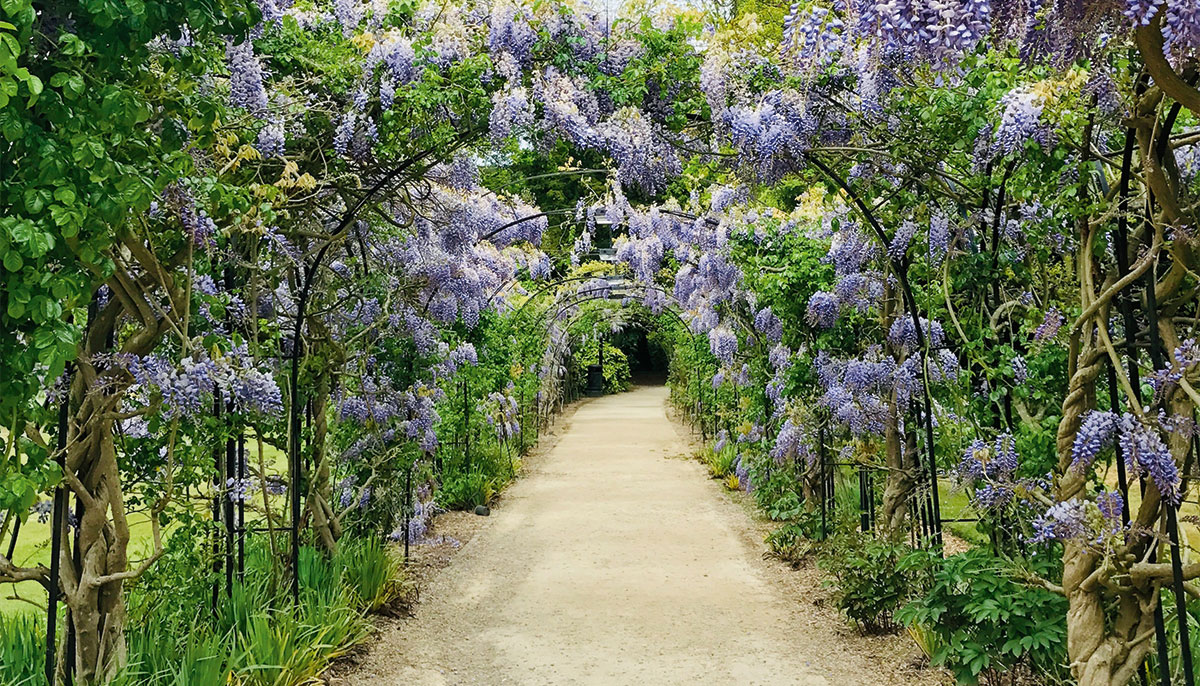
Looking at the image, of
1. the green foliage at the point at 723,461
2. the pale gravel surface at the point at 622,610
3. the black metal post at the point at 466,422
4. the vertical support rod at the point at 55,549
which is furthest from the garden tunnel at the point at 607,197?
the green foliage at the point at 723,461

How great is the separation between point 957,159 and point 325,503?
3598mm

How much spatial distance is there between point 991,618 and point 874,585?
1.37 meters

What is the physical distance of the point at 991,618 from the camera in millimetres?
3119

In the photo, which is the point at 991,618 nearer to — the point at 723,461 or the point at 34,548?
the point at 34,548

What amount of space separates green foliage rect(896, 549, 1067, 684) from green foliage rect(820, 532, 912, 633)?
913mm

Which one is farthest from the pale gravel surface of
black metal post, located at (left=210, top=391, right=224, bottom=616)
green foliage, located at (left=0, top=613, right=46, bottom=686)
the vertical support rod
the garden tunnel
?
the vertical support rod

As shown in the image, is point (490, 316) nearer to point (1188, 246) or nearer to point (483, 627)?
point (483, 627)

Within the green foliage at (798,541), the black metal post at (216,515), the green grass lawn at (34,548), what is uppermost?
the black metal post at (216,515)

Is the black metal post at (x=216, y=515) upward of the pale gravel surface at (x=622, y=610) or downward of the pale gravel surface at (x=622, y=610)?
upward

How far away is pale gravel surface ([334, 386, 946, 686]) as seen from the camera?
4.20 m

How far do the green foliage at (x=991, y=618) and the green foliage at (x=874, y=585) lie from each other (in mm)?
913

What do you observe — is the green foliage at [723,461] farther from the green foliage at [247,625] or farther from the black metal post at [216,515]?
the black metal post at [216,515]

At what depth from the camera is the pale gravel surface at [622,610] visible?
4195 millimetres

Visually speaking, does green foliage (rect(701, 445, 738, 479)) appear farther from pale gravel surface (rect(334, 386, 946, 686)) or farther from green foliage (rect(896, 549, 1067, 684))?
green foliage (rect(896, 549, 1067, 684))
